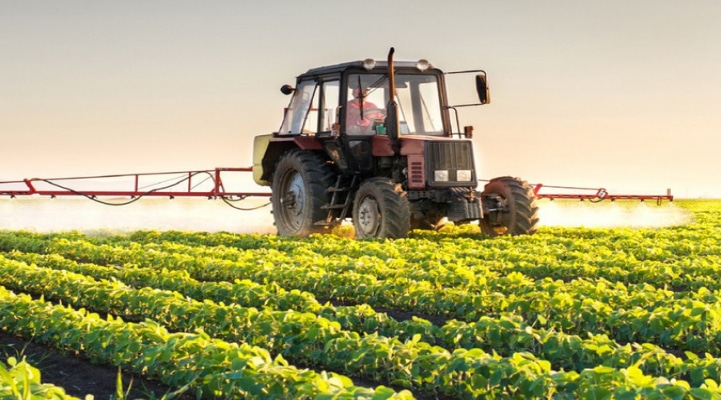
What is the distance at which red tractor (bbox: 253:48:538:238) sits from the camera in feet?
43.0

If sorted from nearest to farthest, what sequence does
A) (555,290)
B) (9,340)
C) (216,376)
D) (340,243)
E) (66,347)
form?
(216,376) → (66,347) → (9,340) → (555,290) → (340,243)

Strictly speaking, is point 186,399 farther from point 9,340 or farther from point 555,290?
point 555,290

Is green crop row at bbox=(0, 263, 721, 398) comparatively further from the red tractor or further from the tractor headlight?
the tractor headlight

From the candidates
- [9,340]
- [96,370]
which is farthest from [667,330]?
[9,340]

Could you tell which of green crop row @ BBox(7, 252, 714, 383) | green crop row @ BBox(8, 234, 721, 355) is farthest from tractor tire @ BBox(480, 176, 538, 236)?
green crop row @ BBox(7, 252, 714, 383)

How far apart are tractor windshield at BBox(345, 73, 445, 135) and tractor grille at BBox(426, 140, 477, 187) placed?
0.51 metres

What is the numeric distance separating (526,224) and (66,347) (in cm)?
911

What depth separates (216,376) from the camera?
4617 mm

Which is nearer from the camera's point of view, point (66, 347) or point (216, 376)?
point (216, 376)

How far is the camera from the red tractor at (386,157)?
43.0 feet

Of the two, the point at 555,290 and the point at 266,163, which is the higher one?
the point at 266,163

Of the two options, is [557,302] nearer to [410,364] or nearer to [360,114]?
[410,364]

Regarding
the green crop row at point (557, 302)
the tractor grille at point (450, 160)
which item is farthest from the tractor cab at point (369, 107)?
the green crop row at point (557, 302)

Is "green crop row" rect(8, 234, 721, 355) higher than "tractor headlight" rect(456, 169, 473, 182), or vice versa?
"tractor headlight" rect(456, 169, 473, 182)
